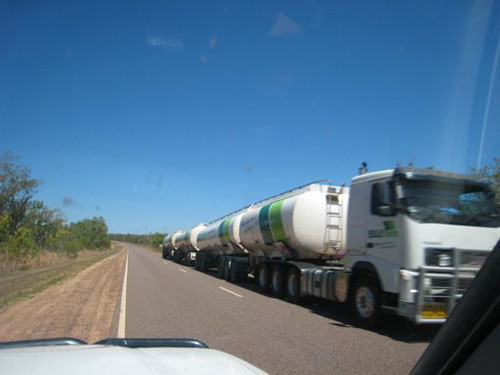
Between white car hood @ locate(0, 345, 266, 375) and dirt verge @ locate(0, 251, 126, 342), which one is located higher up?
white car hood @ locate(0, 345, 266, 375)

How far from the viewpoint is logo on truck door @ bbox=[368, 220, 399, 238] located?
26.9ft

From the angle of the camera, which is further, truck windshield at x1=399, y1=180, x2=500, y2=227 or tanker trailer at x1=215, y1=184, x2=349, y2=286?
tanker trailer at x1=215, y1=184, x2=349, y2=286

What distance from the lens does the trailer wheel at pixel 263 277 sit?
15.5m

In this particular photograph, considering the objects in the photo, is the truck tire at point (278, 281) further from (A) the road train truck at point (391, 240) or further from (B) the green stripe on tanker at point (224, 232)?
(B) the green stripe on tanker at point (224, 232)

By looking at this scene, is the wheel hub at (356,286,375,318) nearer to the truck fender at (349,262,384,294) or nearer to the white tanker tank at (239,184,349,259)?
the truck fender at (349,262,384,294)

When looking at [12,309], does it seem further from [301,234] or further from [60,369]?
[60,369]

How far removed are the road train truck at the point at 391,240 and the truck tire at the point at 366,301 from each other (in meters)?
0.02

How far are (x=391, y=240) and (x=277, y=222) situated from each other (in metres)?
6.26

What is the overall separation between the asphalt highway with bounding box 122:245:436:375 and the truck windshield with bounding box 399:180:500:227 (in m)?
2.25

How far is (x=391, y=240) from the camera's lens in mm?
8281

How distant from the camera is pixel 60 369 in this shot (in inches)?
82.4

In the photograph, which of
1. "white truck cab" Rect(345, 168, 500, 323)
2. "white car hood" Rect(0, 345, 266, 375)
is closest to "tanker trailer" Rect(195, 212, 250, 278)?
"white truck cab" Rect(345, 168, 500, 323)

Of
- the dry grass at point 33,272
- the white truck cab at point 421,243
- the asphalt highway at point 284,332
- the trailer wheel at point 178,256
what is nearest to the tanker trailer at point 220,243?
the asphalt highway at point 284,332

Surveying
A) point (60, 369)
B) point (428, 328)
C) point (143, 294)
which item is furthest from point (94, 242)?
point (60, 369)
